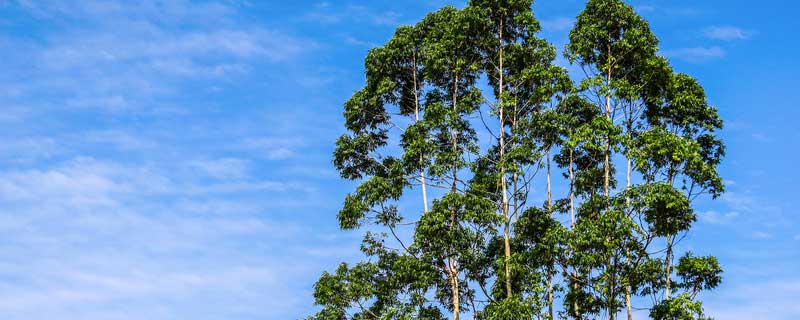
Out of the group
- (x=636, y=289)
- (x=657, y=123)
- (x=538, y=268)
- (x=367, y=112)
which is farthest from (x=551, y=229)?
(x=367, y=112)

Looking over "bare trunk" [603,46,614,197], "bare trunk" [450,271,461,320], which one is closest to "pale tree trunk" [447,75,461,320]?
"bare trunk" [450,271,461,320]

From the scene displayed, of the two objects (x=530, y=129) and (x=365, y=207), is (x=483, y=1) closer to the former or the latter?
(x=530, y=129)

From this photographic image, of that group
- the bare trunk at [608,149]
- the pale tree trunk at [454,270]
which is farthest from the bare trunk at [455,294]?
the bare trunk at [608,149]

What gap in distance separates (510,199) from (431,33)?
18.1 feet

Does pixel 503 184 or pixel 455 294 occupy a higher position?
pixel 503 184

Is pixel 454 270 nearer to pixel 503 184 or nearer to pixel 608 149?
pixel 503 184

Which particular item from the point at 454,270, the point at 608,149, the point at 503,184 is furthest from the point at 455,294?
the point at 608,149

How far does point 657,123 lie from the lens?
23531 mm

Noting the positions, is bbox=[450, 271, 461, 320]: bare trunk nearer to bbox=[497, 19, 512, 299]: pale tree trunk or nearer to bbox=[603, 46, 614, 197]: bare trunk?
bbox=[497, 19, 512, 299]: pale tree trunk

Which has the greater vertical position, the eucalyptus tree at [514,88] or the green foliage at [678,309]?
the eucalyptus tree at [514,88]

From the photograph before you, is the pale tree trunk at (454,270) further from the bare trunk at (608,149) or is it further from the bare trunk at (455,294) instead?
the bare trunk at (608,149)

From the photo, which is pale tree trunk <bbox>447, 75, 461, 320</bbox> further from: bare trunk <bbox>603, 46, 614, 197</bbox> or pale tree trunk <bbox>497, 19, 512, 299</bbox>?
bare trunk <bbox>603, 46, 614, 197</bbox>

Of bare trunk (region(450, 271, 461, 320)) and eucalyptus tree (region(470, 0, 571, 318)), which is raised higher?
eucalyptus tree (region(470, 0, 571, 318))

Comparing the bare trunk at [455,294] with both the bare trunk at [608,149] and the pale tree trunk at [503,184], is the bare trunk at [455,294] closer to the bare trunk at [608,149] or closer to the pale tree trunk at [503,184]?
the pale tree trunk at [503,184]
